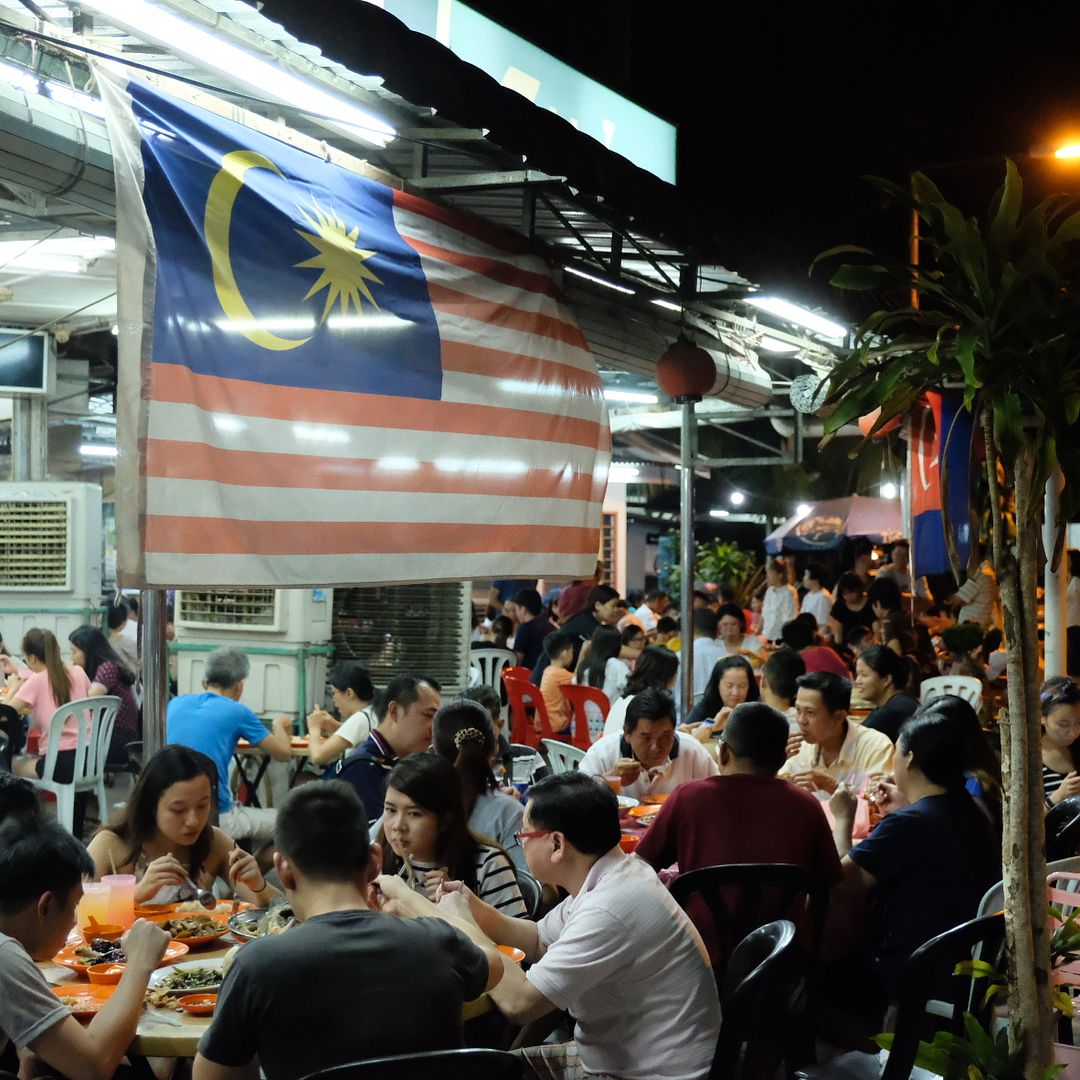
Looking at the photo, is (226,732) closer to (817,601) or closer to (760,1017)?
(760,1017)

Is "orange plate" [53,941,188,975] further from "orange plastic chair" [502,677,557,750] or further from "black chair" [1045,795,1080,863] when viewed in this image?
"orange plastic chair" [502,677,557,750]

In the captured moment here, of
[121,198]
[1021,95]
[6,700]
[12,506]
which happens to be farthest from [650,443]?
[121,198]

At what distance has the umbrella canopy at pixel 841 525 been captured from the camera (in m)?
20.8

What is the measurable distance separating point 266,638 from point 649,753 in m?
4.70

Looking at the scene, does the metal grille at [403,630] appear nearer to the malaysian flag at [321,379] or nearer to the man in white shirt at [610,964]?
the malaysian flag at [321,379]

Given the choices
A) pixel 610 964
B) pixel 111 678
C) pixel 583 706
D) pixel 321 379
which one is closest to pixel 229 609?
pixel 111 678

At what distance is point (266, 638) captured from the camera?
9.95m

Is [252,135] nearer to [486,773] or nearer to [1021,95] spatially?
[486,773]

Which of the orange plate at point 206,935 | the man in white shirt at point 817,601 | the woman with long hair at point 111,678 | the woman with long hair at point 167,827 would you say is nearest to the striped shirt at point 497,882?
the orange plate at point 206,935

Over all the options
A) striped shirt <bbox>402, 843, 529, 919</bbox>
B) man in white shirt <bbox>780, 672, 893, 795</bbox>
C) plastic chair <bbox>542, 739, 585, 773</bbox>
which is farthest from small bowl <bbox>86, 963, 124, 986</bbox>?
plastic chair <bbox>542, 739, 585, 773</bbox>

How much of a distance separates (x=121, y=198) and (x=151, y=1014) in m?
2.49

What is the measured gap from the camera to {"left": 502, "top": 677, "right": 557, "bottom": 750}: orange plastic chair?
9.86m

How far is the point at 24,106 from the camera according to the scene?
3.92 meters

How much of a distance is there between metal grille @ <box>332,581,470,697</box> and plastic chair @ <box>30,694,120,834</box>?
1.94 metres
